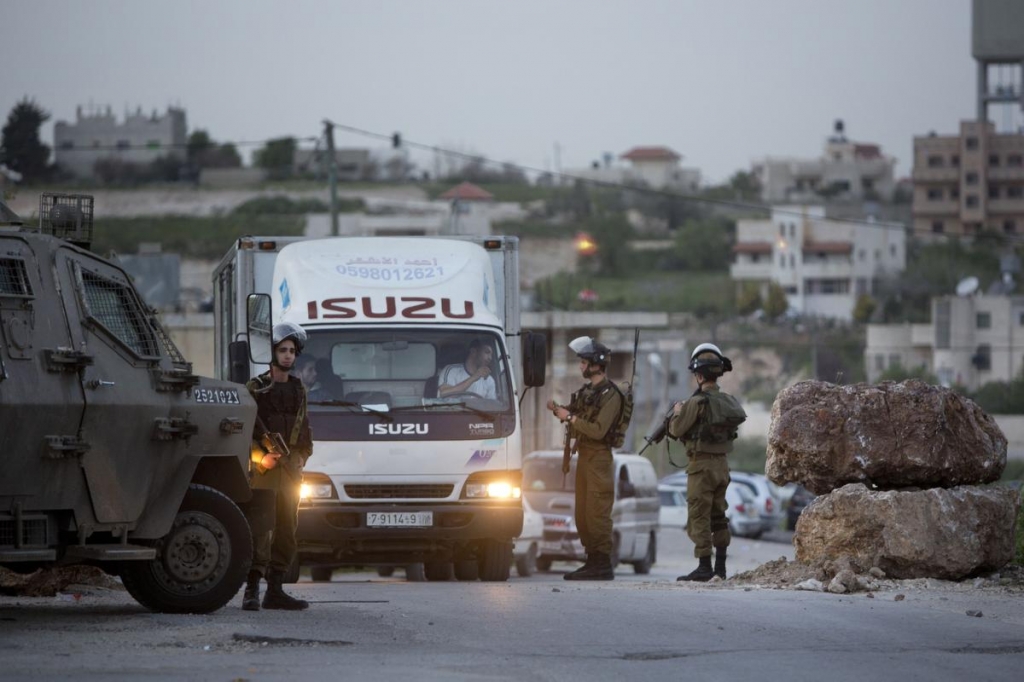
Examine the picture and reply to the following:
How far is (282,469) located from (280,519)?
33 cm

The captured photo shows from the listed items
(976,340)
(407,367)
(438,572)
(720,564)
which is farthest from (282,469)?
(976,340)

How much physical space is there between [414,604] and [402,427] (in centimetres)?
297

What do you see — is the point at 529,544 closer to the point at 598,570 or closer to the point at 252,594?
the point at 598,570

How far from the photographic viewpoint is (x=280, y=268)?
15.8 m

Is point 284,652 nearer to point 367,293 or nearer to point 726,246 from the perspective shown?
point 367,293

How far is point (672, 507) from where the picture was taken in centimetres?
4034

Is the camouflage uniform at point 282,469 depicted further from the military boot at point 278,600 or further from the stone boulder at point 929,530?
the stone boulder at point 929,530

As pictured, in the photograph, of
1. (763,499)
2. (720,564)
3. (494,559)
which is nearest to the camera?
(720,564)

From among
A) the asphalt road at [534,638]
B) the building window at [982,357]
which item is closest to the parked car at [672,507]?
the asphalt road at [534,638]

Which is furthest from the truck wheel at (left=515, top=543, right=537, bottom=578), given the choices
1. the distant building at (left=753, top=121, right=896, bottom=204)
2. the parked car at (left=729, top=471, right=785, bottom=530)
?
the distant building at (left=753, top=121, right=896, bottom=204)

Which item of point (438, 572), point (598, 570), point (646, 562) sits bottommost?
point (646, 562)

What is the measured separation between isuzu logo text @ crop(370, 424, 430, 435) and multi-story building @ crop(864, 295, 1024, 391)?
223 ft

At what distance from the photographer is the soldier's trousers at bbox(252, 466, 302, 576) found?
11266 millimetres

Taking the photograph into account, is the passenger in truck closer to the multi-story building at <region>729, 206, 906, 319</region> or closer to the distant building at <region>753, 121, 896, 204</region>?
the multi-story building at <region>729, 206, 906, 319</region>
